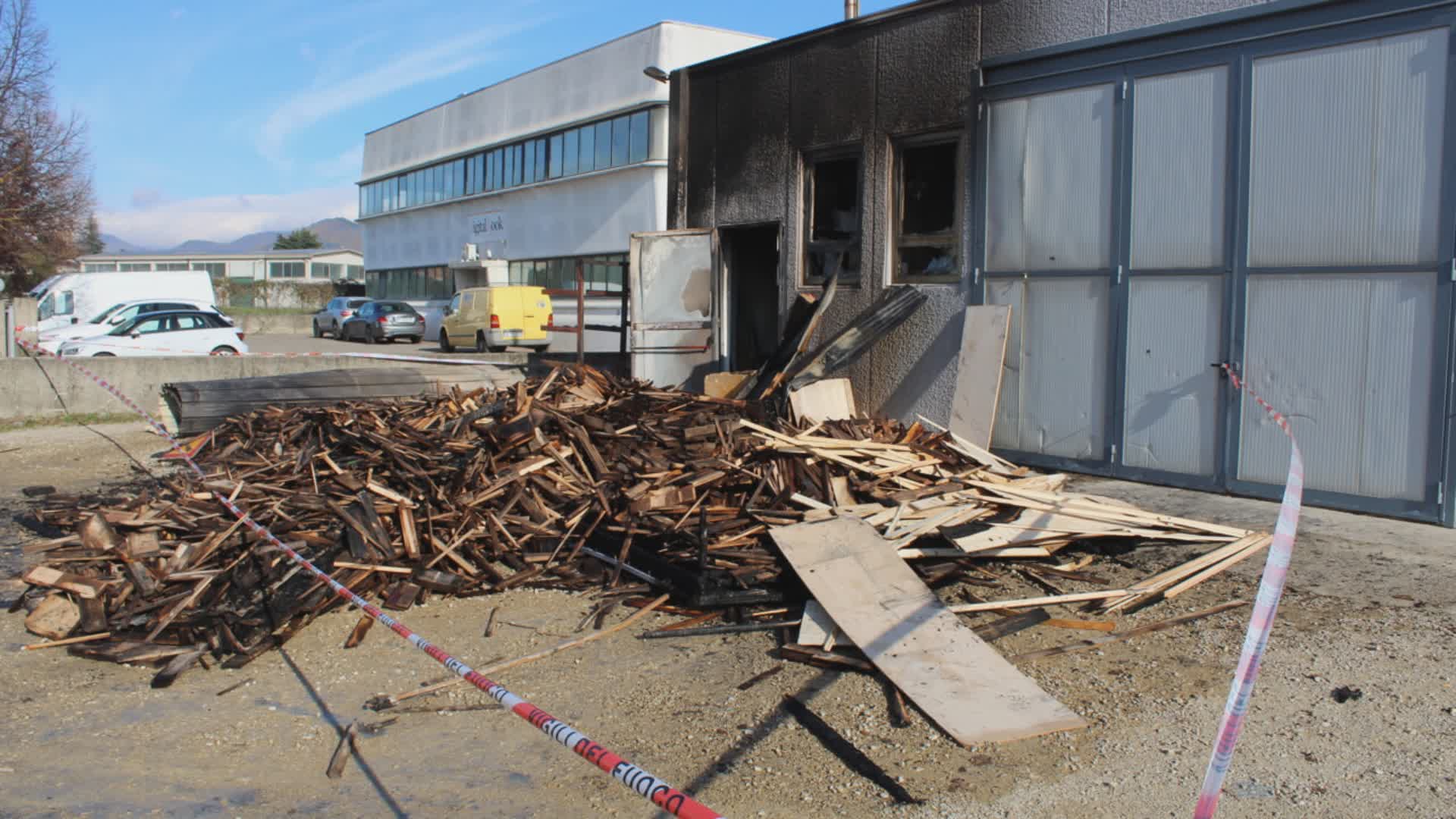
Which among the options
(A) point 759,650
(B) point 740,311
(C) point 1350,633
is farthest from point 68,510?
(C) point 1350,633

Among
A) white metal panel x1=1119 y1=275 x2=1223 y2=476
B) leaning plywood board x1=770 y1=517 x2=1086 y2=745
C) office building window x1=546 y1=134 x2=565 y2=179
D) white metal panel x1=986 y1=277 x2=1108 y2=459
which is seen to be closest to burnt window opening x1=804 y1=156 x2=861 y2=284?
white metal panel x1=986 y1=277 x2=1108 y2=459

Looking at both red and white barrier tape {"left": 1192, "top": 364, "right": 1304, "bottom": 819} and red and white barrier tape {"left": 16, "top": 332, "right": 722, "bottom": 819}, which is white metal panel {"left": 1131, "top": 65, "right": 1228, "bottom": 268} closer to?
red and white barrier tape {"left": 1192, "top": 364, "right": 1304, "bottom": 819}

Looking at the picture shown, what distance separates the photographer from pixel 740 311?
1440 cm

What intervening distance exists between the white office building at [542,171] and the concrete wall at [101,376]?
1342 centimetres

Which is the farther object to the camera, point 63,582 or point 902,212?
point 902,212

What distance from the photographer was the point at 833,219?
11984 mm

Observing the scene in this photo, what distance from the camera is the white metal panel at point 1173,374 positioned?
8750 mm

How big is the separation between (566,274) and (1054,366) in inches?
1175

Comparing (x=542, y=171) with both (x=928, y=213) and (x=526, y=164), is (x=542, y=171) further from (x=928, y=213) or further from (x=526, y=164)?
(x=928, y=213)

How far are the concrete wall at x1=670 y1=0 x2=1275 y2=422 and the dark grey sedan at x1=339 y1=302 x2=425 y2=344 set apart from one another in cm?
2837

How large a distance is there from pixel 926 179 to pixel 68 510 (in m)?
8.44

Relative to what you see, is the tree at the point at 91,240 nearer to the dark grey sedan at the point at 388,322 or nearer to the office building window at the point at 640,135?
the dark grey sedan at the point at 388,322

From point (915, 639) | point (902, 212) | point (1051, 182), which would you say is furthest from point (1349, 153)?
point (915, 639)

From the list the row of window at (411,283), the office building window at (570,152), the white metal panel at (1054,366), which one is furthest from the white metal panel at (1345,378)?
the row of window at (411,283)
